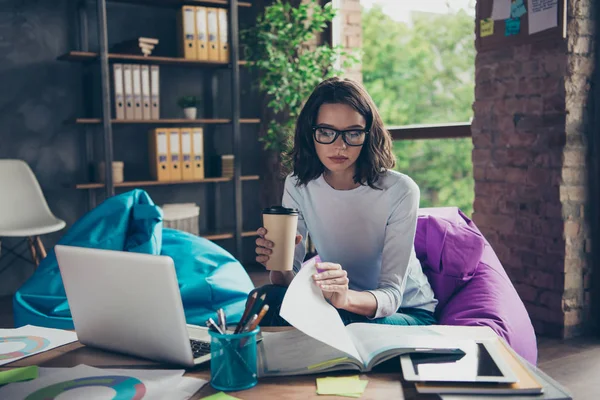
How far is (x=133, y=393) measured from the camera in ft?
3.22

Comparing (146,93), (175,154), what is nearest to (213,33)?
(146,93)

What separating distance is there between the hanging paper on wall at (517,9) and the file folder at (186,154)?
2176 mm

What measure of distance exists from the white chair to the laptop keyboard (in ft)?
9.00

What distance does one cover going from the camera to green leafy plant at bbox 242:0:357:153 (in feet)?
13.0

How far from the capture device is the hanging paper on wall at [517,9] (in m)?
2.80

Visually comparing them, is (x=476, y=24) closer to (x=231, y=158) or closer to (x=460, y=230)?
(x=460, y=230)

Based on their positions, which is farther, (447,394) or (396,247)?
(396,247)

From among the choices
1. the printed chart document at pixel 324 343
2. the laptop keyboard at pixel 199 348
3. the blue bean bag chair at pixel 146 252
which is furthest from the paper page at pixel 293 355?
the blue bean bag chair at pixel 146 252

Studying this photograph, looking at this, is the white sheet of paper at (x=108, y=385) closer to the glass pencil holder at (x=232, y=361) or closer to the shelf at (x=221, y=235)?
the glass pencil holder at (x=232, y=361)

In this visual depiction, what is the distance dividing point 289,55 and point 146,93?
0.98 m

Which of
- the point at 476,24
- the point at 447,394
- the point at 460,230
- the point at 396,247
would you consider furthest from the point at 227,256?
the point at 447,394

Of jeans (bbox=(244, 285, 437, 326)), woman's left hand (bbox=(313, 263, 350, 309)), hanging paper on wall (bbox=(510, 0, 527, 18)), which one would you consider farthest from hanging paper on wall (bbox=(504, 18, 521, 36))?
woman's left hand (bbox=(313, 263, 350, 309))

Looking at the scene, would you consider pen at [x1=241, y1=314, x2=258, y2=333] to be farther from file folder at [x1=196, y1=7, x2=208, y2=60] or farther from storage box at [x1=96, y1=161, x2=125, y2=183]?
file folder at [x1=196, y1=7, x2=208, y2=60]

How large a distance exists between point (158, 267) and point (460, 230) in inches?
51.3
